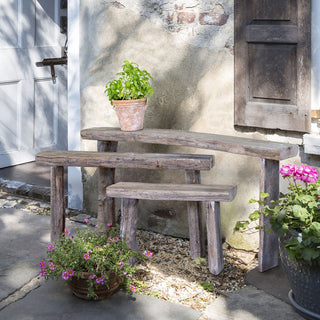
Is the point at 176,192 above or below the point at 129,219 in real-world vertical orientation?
above

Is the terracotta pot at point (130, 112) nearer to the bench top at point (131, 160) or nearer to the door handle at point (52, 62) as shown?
the bench top at point (131, 160)

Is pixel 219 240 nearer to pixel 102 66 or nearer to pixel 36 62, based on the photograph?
pixel 102 66

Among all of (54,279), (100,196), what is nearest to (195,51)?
(100,196)

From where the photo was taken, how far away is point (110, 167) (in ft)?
14.7

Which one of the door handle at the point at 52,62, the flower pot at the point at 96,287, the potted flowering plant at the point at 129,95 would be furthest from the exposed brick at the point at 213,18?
the door handle at the point at 52,62

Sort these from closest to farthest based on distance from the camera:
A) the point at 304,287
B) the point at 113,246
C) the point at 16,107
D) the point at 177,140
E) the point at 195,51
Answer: the point at 304,287
the point at 113,246
the point at 177,140
the point at 195,51
the point at 16,107

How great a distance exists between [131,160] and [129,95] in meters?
0.50

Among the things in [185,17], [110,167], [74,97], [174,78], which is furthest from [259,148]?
[74,97]

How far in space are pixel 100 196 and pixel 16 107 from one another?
2438mm

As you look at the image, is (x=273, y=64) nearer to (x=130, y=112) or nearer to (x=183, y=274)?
(x=130, y=112)

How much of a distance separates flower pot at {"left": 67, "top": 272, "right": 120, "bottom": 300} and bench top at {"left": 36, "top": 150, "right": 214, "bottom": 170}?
816 mm

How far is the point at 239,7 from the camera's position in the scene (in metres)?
4.43

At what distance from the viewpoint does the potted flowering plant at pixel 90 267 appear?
3.73m

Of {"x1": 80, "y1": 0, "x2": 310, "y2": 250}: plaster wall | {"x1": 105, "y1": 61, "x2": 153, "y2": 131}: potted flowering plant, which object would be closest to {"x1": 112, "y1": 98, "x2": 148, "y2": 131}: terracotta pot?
{"x1": 105, "y1": 61, "x2": 153, "y2": 131}: potted flowering plant
